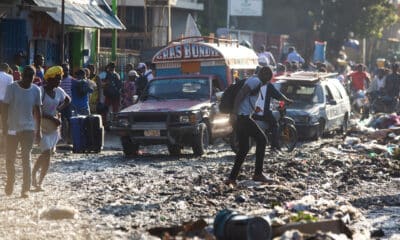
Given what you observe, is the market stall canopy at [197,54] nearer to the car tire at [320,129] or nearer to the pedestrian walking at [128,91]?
the pedestrian walking at [128,91]

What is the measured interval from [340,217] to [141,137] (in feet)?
27.1

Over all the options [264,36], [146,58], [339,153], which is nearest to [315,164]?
[339,153]

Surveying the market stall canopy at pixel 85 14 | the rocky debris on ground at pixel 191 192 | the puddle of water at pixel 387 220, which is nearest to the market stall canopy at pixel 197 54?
the market stall canopy at pixel 85 14

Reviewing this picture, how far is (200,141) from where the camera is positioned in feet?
59.6

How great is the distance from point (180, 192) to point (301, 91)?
35.2 feet

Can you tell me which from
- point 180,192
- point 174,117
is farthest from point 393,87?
point 180,192

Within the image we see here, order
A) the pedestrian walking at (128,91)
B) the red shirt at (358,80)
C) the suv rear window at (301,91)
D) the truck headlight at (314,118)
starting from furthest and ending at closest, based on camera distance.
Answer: the red shirt at (358,80) < the pedestrian walking at (128,91) < the suv rear window at (301,91) < the truck headlight at (314,118)

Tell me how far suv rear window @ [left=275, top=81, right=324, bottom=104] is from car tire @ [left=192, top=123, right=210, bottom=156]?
5.07m

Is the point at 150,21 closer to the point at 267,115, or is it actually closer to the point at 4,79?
the point at 267,115

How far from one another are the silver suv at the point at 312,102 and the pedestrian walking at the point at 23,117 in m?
10.6

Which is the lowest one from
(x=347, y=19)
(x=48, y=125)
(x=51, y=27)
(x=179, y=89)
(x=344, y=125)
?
(x=344, y=125)

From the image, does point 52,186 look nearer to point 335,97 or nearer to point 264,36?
point 335,97

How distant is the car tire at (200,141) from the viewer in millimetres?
18094

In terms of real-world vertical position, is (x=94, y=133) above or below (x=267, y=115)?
below
